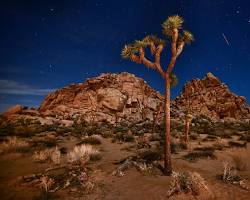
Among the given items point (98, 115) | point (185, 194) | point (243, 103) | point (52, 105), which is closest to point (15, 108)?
point (52, 105)

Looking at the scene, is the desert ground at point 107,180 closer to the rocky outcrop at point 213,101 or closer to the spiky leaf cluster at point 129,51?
the spiky leaf cluster at point 129,51

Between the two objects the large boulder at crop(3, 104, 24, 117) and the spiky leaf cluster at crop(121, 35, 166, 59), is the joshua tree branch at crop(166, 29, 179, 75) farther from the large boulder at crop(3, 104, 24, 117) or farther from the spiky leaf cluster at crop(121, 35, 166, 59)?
the large boulder at crop(3, 104, 24, 117)

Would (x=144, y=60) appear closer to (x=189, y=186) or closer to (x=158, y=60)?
(x=158, y=60)

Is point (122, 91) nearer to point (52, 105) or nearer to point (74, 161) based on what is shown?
point (52, 105)

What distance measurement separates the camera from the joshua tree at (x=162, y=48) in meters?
9.66

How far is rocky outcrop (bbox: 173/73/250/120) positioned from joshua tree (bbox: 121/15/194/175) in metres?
48.0

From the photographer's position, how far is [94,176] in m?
9.01

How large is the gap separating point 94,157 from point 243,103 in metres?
60.0

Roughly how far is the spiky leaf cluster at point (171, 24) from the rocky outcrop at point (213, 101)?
158ft

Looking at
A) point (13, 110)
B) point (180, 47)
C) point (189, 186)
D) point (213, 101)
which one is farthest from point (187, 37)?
point (213, 101)

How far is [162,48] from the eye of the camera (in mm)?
10359

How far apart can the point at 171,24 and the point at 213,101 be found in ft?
175

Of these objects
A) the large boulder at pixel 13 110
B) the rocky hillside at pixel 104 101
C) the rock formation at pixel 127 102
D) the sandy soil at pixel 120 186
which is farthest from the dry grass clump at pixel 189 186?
the large boulder at pixel 13 110

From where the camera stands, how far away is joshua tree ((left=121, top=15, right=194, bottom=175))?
9.66 m
